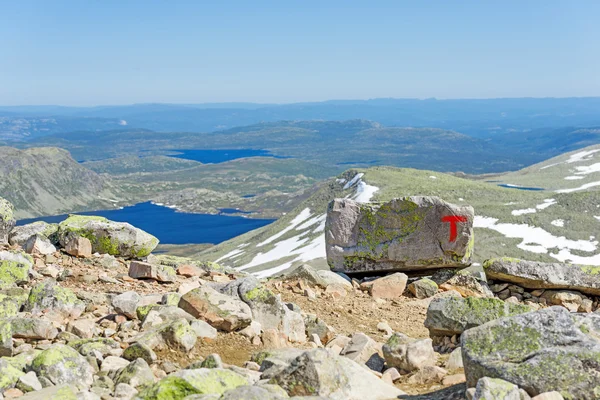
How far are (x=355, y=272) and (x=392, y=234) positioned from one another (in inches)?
103

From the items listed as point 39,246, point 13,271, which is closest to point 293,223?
point 39,246

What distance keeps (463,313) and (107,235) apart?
15.6 m

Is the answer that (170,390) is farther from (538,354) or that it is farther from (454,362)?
(454,362)

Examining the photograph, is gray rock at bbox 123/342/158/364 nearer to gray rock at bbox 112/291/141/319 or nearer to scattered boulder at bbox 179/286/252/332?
scattered boulder at bbox 179/286/252/332

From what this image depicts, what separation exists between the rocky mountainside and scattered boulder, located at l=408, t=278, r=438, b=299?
239 ft

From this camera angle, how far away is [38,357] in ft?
38.7

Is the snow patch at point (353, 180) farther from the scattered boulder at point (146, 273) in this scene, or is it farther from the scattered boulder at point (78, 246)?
the scattered boulder at point (146, 273)

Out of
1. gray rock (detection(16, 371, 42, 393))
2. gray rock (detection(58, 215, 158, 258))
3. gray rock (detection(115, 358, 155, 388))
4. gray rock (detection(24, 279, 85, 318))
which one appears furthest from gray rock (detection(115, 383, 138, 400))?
gray rock (detection(58, 215, 158, 258))

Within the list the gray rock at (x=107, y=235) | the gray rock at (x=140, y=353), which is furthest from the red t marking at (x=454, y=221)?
the gray rock at (x=140, y=353)

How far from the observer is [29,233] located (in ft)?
87.7

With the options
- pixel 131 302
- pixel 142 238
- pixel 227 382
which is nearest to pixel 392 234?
pixel 142 238

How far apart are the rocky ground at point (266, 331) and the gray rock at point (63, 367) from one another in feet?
0.08

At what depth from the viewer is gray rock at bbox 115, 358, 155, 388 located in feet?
37.8

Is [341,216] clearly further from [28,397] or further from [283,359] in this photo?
[28,397]
